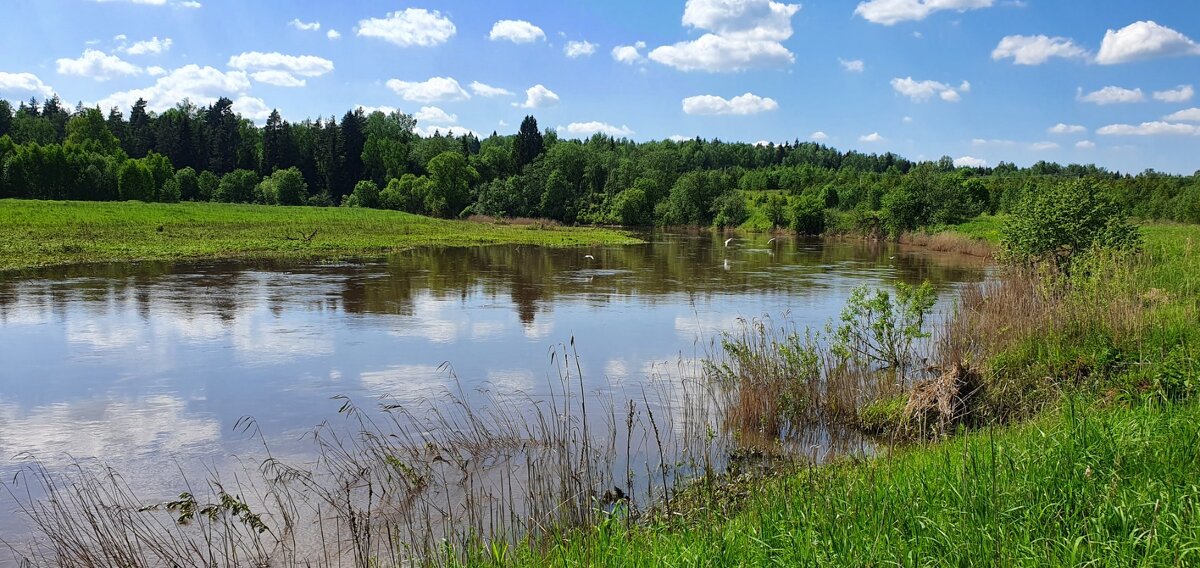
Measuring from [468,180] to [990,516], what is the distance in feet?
375

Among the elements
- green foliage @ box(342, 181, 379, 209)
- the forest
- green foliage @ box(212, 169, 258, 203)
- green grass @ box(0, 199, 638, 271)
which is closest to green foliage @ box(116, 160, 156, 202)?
the forest

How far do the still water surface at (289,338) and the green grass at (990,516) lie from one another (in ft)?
20.7

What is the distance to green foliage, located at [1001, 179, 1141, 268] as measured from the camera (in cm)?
1864

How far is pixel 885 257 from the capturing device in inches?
1957

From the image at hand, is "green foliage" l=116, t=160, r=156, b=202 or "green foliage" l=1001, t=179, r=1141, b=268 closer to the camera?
"green foliage" l=1001, t=179, r=1141, b=268

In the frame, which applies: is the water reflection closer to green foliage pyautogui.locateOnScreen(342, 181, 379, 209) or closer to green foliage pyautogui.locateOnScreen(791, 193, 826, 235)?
green foliage pyautogui.locateOnScreen(791, 193, 826, 235)

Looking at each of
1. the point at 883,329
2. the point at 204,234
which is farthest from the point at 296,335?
the point at 204,234

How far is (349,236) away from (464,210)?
54.0 meters

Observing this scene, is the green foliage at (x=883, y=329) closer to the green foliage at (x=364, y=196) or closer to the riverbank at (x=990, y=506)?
the riverbank at (x=990, y=506)

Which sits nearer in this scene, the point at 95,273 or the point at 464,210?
the point at 95,273

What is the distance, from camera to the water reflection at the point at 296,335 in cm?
1115

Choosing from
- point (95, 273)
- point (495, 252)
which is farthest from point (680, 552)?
point (495, 252)

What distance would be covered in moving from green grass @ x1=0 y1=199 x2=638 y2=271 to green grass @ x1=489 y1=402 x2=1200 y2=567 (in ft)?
106

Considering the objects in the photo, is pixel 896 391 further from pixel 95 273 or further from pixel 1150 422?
pixel 95 273
